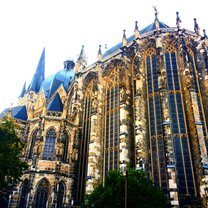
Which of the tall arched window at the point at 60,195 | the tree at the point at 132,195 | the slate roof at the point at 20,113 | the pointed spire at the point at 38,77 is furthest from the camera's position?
the pointed spire at the point at 38,77

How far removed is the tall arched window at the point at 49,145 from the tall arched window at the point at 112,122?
209 inches

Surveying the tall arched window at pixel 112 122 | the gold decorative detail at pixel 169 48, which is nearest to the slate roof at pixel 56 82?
the tall arched window at pixel 112 122

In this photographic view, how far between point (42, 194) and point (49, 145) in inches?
179

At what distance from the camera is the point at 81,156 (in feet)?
80.1

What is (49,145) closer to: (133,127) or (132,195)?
(133,127)

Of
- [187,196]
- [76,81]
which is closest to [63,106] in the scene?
[76,81]

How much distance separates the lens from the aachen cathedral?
57.2 ft

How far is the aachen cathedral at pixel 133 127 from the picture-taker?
686 inches

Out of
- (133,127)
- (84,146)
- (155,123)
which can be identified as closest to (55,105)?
(84,146)

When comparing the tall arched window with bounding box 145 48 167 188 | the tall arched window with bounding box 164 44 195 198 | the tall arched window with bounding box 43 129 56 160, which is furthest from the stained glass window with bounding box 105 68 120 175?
the tall arched window with bounding box 43 129 56 160

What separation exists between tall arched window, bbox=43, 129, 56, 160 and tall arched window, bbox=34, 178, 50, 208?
221 centimetres

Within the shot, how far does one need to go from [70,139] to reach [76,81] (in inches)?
292

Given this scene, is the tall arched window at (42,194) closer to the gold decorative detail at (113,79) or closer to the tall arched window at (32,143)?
the tall arched window at (32,143)

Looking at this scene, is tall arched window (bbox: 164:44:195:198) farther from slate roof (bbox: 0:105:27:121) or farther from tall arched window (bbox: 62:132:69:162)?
slate roof (bbox: 0:105:27:121)
